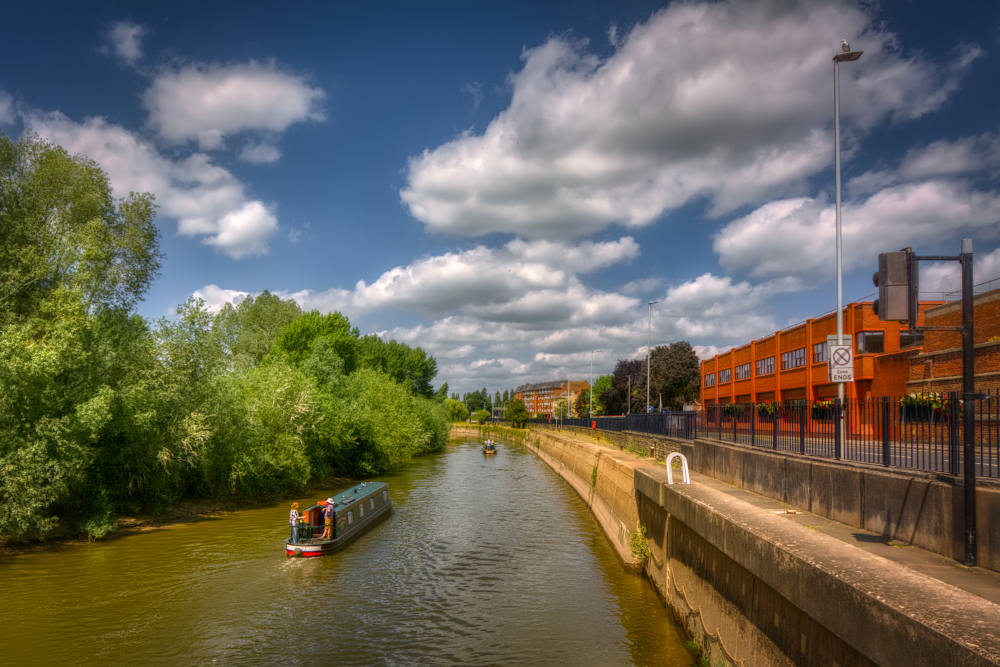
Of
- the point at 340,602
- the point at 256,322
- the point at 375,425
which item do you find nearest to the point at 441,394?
the point at 256,322

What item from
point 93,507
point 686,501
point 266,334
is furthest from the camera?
point 266,334

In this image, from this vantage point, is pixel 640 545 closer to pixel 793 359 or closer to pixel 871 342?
pixel 871 342

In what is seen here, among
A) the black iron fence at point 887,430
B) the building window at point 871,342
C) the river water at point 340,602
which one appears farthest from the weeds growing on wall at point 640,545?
the building window at point 871,342

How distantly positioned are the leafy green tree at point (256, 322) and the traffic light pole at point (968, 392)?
5472 cm

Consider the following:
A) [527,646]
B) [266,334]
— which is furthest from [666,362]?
[527,646]

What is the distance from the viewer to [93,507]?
18781mm

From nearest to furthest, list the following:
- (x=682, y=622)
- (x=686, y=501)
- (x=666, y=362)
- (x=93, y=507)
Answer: (x=686, y=501)
(x=682, y=622)
(x=93, y=507)
(x=666, y=362)

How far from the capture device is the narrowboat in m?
→ 17.1

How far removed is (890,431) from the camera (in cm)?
817

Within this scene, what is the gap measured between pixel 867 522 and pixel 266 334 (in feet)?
189

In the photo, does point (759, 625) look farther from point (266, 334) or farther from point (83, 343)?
point (266, 334)

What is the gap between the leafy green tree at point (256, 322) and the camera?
184ft

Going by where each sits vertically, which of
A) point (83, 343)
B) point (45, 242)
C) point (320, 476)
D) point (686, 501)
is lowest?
point (320, 476)

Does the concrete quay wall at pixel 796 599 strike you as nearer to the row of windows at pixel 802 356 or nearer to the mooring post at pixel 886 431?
the mooring post at pixel 886 431
